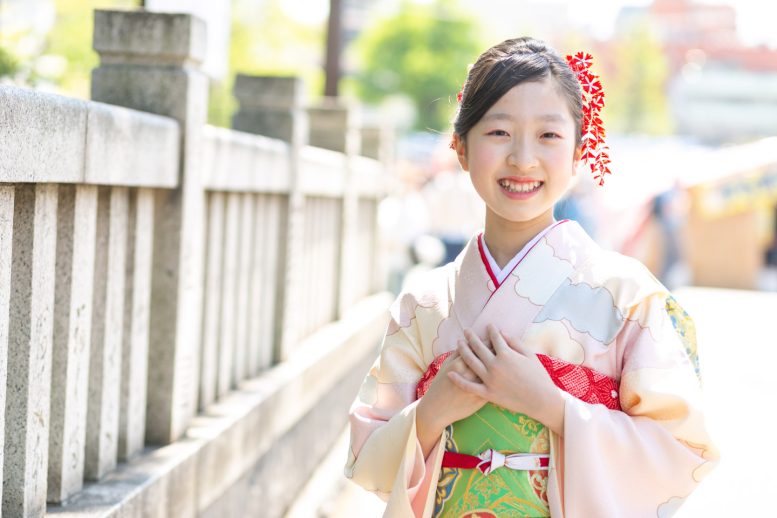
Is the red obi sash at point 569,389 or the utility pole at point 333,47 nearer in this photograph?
the red obi sash at point 569,389

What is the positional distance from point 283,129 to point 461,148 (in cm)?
294

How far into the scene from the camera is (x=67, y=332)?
9.89ft

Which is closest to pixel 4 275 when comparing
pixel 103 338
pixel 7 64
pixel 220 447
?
pixel 103 338

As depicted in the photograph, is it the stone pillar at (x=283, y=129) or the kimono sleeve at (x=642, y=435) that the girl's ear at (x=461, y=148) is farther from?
the stone pillar at (x=283, y=129)

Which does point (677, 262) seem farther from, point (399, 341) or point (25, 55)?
point (399, 341)

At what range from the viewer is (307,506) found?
5.65m

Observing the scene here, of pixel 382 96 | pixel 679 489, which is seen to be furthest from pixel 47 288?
pixel 382 96

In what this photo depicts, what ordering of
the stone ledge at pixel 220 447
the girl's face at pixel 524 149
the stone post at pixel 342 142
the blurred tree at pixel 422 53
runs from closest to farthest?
1. the girl's face at pixel 524 149
2. the stone ledge at pixel 220 447
3. the stone post at pixel 342 142
4. the blurred tree at pixel 422 53

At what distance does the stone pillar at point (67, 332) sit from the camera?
3008 mm

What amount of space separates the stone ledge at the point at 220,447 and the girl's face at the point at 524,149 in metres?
1.35

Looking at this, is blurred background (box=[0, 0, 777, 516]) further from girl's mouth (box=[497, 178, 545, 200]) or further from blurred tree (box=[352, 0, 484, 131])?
blurred tree (box=[352, 0, 484, 131])

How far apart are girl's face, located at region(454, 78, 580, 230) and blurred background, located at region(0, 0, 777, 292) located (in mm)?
390

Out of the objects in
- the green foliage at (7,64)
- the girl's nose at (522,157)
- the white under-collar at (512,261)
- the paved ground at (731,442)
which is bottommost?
the paved ground at (731,442)

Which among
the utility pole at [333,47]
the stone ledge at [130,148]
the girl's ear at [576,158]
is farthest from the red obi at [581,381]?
the utility pole at [333,47]
